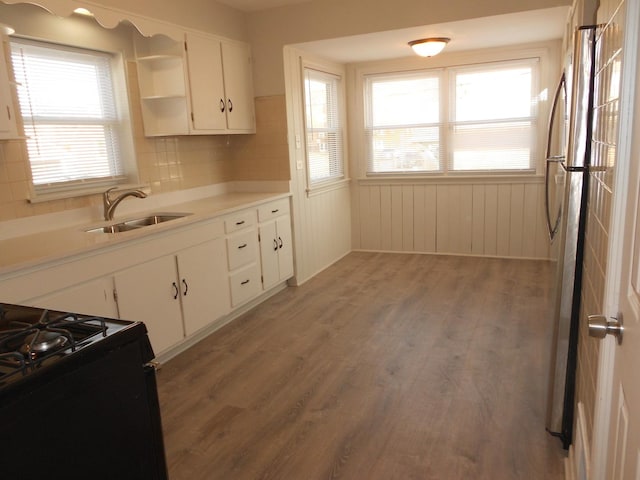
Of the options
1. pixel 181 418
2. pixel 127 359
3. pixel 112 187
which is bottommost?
pixel 181 418

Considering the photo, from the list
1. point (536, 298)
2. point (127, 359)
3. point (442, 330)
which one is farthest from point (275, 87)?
point (127, 359)

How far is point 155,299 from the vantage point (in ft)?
9.75

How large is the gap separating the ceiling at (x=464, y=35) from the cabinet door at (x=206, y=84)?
2.77 ft

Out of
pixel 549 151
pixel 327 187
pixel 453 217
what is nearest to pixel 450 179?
pixel 453 217

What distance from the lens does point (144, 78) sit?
3688 mm

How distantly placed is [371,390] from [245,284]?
155 cm

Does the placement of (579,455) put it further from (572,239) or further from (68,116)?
(68,116)

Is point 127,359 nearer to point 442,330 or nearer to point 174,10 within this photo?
point 442,330

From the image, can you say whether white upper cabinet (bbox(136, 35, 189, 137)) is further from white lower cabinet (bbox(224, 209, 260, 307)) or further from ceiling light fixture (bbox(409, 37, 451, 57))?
ceiling light fixture (bbox(409, 37, 451, 57))

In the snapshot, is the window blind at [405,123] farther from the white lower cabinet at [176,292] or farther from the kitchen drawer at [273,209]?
the white lower cabinet at [176,292]

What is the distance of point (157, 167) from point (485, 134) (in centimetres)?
335

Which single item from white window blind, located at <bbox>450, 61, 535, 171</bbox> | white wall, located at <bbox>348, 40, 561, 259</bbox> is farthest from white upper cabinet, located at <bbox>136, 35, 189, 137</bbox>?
white window blind, located at <bbox>450, 61, 535, 171</bbox>

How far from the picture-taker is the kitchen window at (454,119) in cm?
505

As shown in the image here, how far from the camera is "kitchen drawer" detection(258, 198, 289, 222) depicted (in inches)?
162
